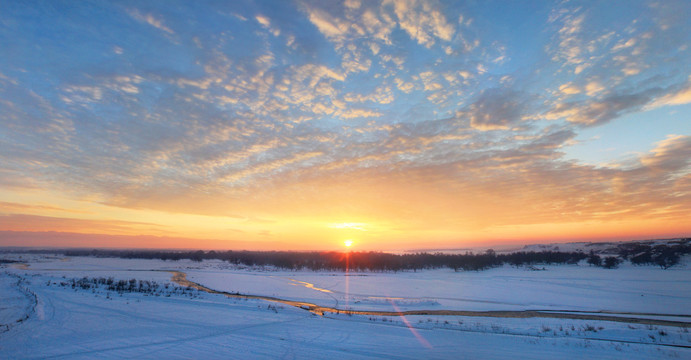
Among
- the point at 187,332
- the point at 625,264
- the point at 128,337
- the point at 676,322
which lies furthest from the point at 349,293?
the point at 625,264

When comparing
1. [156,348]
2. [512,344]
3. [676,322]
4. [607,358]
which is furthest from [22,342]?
[676,322]

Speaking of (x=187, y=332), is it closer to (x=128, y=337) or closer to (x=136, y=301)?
(x=128, y=337)

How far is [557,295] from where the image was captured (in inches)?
1148

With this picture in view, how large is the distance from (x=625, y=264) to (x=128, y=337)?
8273cm

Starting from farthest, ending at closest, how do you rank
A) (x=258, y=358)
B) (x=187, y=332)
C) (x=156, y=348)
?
(x=187, y=332) → (x=156, y=348) → (x=258, y=358)

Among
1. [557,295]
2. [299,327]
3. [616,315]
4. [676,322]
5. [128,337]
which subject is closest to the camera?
[128,337]

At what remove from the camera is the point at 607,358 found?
37.6 feet

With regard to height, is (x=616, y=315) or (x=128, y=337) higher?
(x=128, y=337)

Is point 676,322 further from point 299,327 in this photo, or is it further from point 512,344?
point 299,327

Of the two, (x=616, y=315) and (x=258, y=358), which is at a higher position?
(x=258, y=358)

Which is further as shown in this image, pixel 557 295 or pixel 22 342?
pixel 557 295

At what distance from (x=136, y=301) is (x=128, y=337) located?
10848 mm

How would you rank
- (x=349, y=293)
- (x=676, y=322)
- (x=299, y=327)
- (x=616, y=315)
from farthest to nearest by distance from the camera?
(x=349, y=293) < (x=616, y=315) < (x=676, y=322) < (x=299, y=327)

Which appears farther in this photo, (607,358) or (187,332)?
(187,332)
